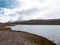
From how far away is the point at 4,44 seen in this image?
73.2 feet

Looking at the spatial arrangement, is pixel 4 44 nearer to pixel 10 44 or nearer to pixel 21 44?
pixel 10 44

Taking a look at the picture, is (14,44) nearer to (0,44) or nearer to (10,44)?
(10,44)

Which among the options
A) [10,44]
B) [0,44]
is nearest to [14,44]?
[10,44]

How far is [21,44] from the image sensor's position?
23.3m

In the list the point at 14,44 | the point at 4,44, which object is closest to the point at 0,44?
the point at 4,44

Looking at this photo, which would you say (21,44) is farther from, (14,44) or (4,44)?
(4,44)

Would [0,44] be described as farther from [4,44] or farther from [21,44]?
[21,44]

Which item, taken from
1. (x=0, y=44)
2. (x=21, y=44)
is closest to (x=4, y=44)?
(x=0, y=44)

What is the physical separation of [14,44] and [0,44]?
2.32 metres

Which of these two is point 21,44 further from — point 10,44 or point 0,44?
point 0,44

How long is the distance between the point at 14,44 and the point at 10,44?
2.22 ft

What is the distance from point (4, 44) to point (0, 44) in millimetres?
653

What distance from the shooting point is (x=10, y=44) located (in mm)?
22469

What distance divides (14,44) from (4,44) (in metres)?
1.67
